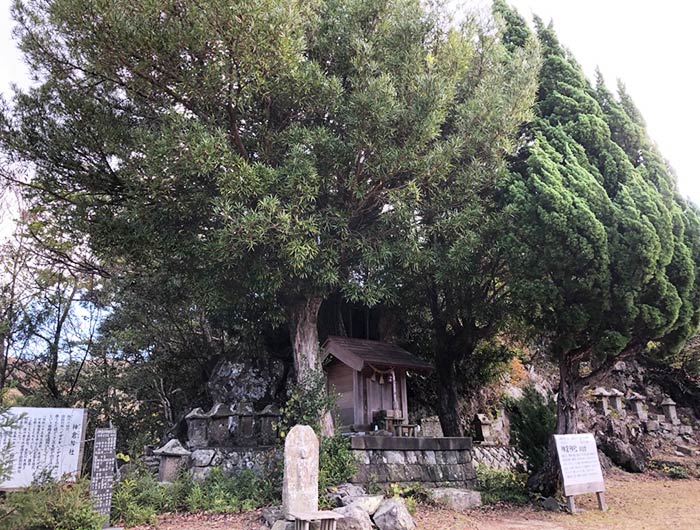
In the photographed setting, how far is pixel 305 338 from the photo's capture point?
9305 millimetres

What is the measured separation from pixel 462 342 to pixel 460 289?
1.54 meters

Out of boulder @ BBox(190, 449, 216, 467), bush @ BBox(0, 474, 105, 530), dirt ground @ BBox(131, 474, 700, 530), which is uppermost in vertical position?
boulder @ BBox(190, 449, 216, 467)

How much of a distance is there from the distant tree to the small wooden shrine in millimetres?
2813

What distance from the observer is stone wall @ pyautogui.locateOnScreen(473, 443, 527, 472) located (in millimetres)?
13755

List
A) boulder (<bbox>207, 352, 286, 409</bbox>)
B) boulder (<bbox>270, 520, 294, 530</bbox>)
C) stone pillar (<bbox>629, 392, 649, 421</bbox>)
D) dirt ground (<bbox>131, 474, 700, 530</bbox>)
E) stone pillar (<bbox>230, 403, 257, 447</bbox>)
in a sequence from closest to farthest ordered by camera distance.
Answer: boulder (<bbox>270, 520, 294, 530</bbox>) → dirt ground (<bbox>131, 474, 700, 530</bbox>) → stone pillar (<bbox>230, 403, 257, 447</bbox>) → boulder (<bbox>207, 352, 286, 409</bbox>) → stone pillar (<bbox>629, 392, 649, 421</bbox>)

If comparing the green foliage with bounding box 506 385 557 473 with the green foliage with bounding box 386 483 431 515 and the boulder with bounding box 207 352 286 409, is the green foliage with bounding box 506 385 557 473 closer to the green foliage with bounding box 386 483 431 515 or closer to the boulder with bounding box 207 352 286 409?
the green foliage with bounding box 386 483 431 515

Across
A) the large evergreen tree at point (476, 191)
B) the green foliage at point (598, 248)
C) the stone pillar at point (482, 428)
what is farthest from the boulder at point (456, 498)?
the stone pillar at point (482, 428)

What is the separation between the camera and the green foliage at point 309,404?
828 centimetres

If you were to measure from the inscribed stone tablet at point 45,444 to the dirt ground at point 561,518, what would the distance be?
1.41 meters

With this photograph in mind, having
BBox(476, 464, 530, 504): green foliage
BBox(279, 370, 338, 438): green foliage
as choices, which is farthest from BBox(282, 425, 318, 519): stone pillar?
BBox(476, 464, 530, 504): green foliage

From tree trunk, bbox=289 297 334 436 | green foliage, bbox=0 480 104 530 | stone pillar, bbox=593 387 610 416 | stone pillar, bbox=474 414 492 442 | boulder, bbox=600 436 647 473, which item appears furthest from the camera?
stone pillar, bbox=593 387 610 416

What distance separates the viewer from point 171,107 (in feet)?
25.2

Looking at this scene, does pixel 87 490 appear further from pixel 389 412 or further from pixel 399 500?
pixel 389 412

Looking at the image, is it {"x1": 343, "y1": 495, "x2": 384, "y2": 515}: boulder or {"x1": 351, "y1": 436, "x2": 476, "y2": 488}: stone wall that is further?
{"x1": 351, "y1": 436, "x2": 476, "y2": 488}: stone wall
